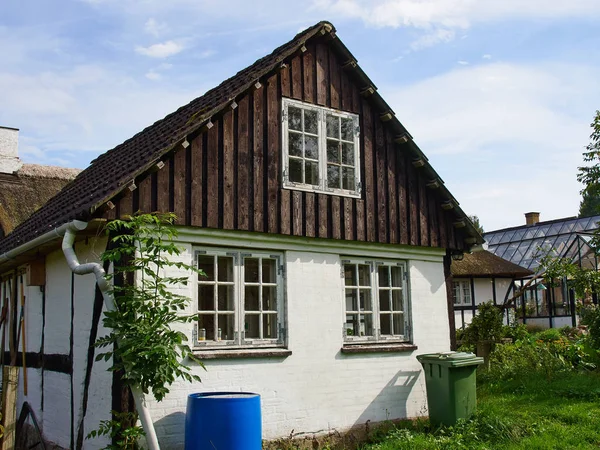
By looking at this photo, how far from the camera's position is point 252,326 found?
9.12 metres

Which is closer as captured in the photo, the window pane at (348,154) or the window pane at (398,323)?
the window pane at (348,154)

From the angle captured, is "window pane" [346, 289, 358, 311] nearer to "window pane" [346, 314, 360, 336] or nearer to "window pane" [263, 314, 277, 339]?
"window pane" [346, 314, 360, 336]

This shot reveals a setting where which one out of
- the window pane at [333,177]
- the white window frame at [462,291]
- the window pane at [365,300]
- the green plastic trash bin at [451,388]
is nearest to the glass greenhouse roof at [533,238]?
the white window frame at [462,291]

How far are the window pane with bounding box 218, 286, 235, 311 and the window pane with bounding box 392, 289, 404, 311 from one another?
3.11 metres

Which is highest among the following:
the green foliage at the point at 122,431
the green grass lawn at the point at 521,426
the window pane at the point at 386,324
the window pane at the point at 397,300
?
the window pane at the point at 397,300

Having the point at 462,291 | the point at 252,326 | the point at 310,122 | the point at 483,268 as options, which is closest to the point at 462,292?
the point at 462,291

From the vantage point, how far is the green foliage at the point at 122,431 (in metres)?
7.24

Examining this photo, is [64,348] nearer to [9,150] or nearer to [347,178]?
[347,178]

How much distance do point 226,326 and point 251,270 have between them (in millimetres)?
847

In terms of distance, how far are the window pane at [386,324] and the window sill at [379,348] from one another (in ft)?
0.84

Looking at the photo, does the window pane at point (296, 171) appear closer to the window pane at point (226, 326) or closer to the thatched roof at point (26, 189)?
the window pane at point (226, 326)

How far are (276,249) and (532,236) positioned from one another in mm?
32390

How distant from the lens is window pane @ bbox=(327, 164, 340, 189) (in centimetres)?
1020

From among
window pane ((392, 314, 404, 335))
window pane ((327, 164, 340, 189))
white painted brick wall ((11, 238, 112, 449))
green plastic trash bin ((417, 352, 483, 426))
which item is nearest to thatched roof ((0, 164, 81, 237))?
white painted brick wall ((11, 238, 112, 449))
